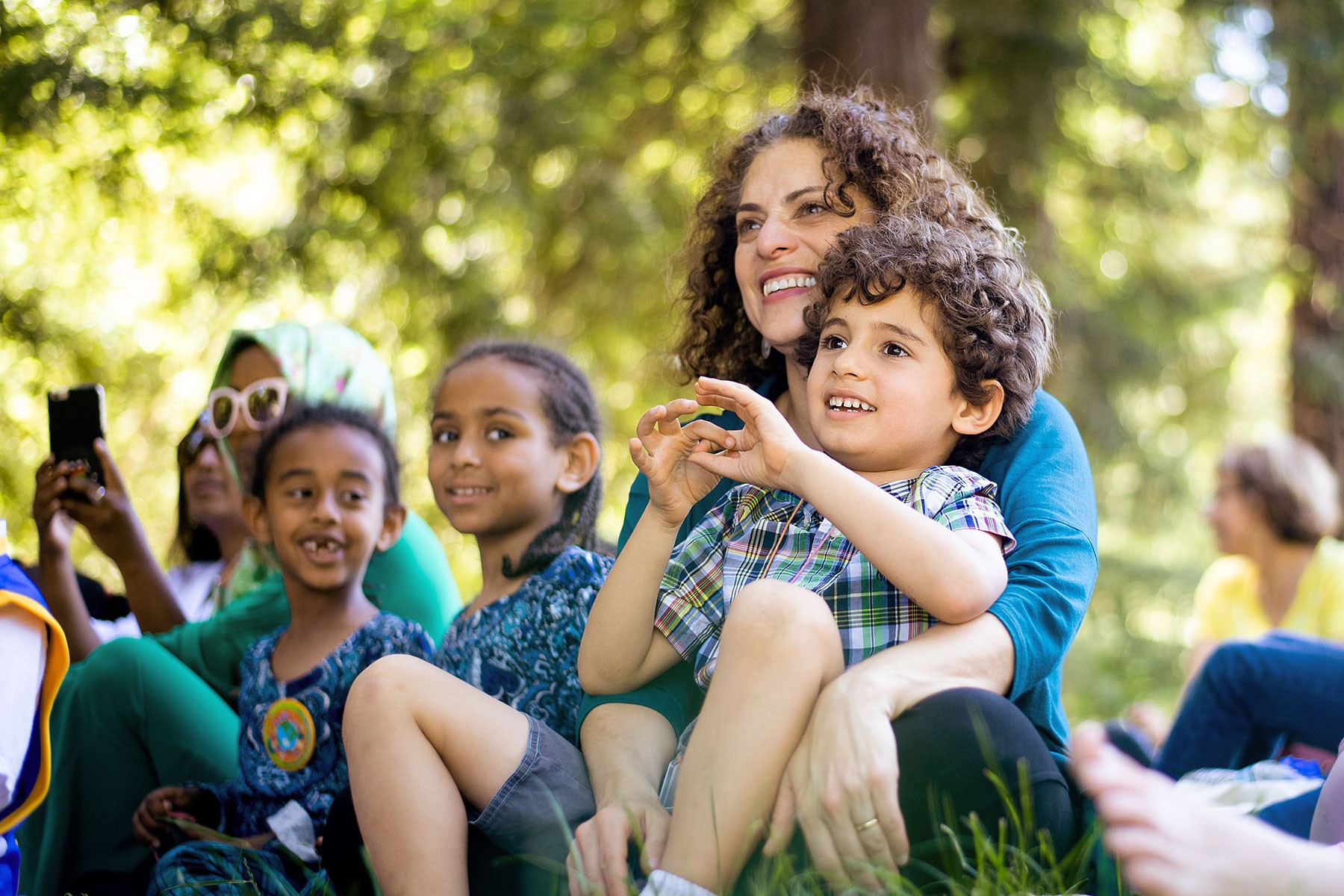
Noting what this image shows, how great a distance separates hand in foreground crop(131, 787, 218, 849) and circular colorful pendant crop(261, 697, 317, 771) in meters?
0.17

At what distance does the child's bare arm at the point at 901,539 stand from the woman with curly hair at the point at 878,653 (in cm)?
6

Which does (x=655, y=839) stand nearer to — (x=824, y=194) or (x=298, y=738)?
(x=298, y=738)

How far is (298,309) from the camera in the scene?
5.74 m

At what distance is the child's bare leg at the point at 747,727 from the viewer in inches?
63.4

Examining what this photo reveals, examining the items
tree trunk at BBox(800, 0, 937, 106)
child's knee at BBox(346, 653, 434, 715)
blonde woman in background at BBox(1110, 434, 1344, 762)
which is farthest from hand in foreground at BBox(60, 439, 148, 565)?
blonde woman in background at BBox(1110, 434, 1344, 762)

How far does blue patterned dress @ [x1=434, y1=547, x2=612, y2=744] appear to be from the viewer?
2445mm

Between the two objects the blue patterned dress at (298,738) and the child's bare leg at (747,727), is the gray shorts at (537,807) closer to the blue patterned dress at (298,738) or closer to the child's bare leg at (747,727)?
the child's bare leg at (747,727)

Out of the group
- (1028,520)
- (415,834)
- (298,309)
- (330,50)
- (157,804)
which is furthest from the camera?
(298,309)

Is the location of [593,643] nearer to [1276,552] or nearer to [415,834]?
[415,834]

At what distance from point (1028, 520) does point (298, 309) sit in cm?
455

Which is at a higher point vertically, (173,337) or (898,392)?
(173,337)

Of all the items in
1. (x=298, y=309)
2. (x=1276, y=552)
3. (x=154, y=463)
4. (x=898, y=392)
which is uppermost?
(x=298, y=309)

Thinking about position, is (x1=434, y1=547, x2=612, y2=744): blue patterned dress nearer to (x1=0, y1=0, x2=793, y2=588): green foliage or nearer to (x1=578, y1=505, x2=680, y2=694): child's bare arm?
(x1=578, y1=505, x2=680, y2=694): child's bare arm

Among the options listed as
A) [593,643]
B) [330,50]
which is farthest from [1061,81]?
[593,643]
